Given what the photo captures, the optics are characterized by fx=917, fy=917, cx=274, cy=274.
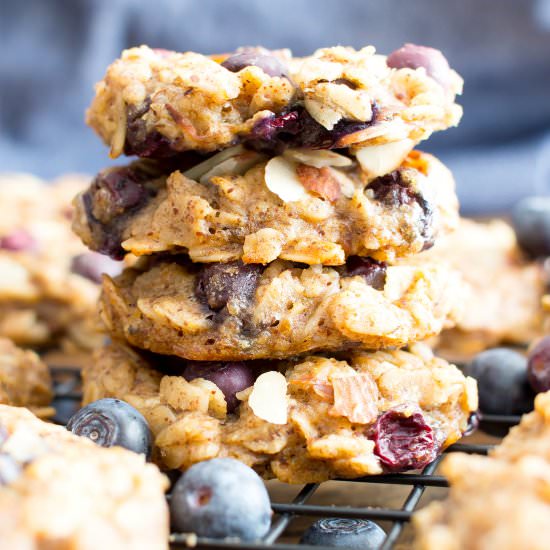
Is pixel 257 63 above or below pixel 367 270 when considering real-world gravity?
above

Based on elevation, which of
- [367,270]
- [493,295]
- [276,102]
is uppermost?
[276,102]

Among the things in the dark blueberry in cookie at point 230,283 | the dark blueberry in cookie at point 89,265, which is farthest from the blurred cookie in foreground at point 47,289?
the dark blueberry in cookie at point 230,283

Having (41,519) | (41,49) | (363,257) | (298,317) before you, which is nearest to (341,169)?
(363,257)

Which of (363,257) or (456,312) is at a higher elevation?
(363,257)

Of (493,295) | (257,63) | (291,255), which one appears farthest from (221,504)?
(493,295)

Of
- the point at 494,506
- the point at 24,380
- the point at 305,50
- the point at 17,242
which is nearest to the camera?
the point at 494,506

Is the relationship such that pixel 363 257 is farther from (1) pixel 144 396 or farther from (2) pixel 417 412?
(1) pixel 144 396

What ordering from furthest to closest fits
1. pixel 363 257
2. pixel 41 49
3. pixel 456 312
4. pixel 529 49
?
pixel 41 49 < pixel 529 49 < pixel 456 312 < pixel 363 257

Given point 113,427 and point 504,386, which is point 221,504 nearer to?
point 113,427
